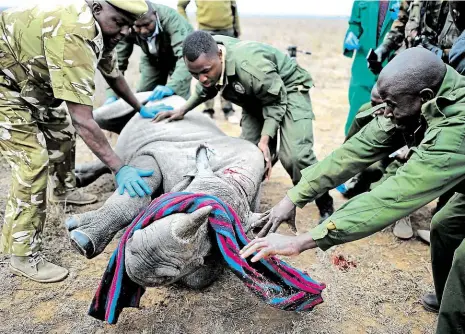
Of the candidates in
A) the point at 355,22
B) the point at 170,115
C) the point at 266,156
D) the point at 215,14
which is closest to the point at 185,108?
the point at 170,115

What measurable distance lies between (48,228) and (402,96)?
2.91 metres

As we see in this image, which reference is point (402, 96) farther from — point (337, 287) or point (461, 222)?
point (337, 287)

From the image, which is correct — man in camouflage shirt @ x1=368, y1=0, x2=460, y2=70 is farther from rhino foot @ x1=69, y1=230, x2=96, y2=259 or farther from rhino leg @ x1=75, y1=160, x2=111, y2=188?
rhino foot @ x1=69, y1=230, x2=96, y2=259

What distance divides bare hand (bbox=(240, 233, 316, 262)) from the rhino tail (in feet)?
2.65

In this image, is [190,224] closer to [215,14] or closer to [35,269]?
[35,269]

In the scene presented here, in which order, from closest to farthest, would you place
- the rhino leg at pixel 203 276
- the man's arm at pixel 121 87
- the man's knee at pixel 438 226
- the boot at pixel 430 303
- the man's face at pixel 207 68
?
the man's knee at pixel 438 226, the rhino leg at pixel 203 276, the boot at pixel 430 303, the man's face at pixel 207 68, the man's arm at pixel 121 87

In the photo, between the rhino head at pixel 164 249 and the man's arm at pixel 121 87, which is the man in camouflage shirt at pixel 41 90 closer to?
the man's arm at pixel 121 87

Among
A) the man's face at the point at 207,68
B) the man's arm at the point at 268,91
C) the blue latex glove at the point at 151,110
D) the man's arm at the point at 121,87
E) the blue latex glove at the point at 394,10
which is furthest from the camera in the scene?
the blue latex glove at the point at 394,10

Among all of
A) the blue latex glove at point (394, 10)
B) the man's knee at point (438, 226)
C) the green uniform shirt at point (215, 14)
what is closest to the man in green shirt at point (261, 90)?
the man's knee at point (438, 226)

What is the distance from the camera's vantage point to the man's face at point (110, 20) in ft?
8.75

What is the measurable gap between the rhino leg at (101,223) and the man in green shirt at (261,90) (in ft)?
3.68

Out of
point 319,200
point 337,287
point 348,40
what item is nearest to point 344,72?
point 348,40

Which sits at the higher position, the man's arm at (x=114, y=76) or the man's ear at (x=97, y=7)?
the man's ear at (x=97, y=7)

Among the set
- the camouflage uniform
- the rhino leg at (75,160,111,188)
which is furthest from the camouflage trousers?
the rhino leg at (75,160,111,188)
